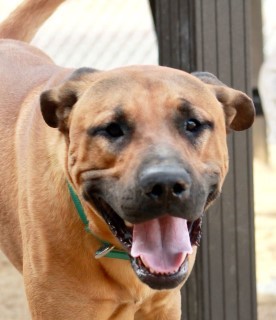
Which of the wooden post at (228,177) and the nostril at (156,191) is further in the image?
the wooden post at (228,177)

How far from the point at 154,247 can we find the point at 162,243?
0.03m

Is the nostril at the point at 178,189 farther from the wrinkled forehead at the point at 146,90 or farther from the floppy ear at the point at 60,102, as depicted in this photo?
the floppy ear at the point at 60,102

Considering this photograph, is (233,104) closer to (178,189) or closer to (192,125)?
(192,125)

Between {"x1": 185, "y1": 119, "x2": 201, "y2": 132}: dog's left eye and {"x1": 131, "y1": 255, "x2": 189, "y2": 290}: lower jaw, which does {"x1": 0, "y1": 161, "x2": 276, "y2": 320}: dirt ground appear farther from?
{"x1": 185, "y1": 119, "x2": 201, "y2": 132}: dog's left eye

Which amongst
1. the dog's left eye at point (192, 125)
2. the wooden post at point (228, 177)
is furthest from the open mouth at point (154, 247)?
the wooden post at point (228, 177)

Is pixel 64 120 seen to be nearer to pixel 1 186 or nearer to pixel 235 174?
pixel 1 186

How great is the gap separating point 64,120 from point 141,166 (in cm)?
56

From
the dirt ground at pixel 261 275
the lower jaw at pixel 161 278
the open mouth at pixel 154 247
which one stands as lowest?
the dirt ground at pixel 261 275

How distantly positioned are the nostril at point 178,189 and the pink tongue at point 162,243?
28 centimetres

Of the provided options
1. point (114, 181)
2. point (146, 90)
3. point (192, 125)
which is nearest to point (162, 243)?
point (114, 181)

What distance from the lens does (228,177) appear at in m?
5.07

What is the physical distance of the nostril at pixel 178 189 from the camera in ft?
10.9

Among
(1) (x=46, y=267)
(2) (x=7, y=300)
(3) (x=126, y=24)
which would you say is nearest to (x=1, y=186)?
(1) (x=46, y=267)

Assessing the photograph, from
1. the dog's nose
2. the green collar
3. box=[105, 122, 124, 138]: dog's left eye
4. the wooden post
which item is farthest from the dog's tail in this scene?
the dog's nose
